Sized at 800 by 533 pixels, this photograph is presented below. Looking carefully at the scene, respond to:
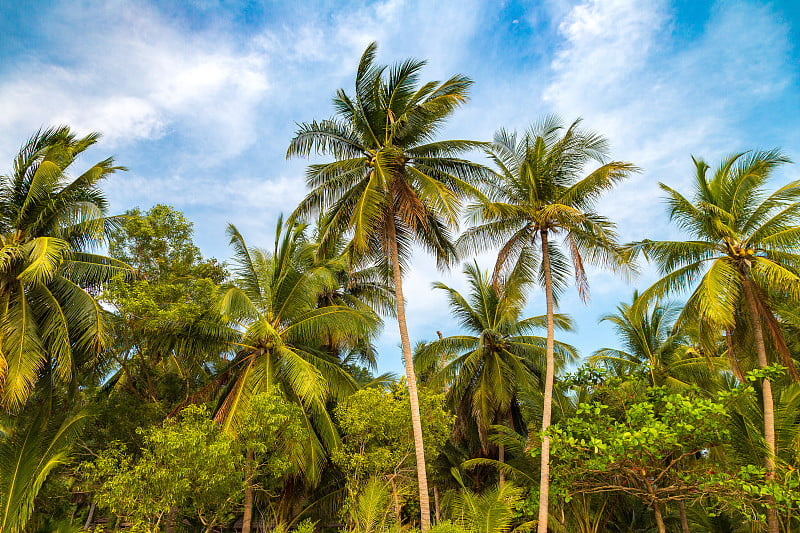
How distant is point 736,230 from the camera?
1255 cm

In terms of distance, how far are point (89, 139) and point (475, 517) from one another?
1406 centimetres

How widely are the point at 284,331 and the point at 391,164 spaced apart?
19.0 feet

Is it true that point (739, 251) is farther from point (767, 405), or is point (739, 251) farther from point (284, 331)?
point (284, 331)

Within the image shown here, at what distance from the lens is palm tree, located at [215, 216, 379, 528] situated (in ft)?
43.6

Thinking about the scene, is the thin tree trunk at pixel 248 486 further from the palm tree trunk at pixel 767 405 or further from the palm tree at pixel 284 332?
the palm tree trunk at pixel 767 405

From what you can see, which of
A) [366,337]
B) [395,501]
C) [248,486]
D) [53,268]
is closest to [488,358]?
[366,337]

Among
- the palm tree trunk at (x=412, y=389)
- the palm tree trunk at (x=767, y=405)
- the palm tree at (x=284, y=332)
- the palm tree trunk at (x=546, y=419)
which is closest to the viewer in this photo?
the palm tree trunk at (x=767, y=405)

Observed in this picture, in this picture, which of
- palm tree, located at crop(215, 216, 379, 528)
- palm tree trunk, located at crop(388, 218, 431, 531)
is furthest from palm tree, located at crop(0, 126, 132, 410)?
palm tree trunk, located at crop(388, 218, 431, 531)

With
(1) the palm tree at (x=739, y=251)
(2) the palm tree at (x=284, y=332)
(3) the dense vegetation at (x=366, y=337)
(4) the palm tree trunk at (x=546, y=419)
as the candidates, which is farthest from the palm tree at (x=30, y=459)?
(1) the palm tree at (x=739, y=251)

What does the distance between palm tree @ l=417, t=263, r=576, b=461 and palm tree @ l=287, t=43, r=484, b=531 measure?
5.26 meters

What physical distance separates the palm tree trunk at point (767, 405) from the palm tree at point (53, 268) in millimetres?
15408

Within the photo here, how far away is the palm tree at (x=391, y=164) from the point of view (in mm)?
13133

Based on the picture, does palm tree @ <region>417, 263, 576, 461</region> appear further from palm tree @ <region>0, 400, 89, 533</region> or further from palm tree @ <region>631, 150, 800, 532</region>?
palm tree @ <region>0, 400, 89, 533</region>

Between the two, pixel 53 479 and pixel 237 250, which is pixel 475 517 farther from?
pixel 53 479
